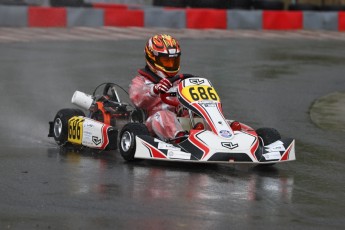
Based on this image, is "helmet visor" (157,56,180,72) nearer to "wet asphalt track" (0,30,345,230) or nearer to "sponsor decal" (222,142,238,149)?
"wet asphalt track" (0,30,345,230)

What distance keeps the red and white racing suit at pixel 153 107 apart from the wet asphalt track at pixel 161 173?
38 centimetres

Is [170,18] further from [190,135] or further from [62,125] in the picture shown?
[190,135]

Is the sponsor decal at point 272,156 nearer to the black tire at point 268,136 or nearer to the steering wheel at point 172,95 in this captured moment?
the black tire at point 268,136

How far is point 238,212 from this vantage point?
→ 6.61m

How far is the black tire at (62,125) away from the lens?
950cm

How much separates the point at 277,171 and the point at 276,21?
14.5 m

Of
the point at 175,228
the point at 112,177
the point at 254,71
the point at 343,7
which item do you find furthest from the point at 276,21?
the point at 175,228

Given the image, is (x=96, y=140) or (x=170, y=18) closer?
(x=96, y=140)

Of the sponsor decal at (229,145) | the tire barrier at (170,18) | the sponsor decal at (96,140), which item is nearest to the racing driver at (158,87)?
the sponsor decal at (96,140)

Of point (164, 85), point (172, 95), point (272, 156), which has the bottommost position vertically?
point (272, 156)

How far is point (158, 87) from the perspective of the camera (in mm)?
8891

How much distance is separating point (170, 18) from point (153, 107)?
12.4m

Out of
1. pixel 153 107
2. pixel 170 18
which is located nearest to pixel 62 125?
pixel 153 107

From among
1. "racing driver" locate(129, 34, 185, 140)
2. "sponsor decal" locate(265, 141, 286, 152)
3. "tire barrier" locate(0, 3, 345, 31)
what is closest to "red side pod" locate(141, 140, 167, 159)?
"racing driver" locate(129, 34, 185, 140)
